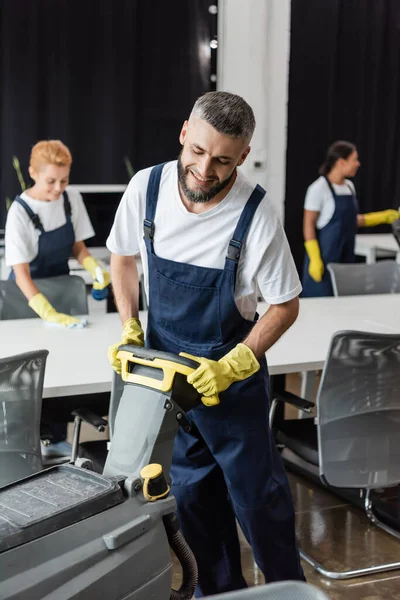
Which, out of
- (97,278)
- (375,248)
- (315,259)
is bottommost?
(375,248)

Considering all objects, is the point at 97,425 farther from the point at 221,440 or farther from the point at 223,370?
the point at 223,370

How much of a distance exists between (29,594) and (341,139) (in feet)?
19.2

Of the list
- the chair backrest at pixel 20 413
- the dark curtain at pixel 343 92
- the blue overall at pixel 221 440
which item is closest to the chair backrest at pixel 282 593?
the blue overall at pixel 221 440

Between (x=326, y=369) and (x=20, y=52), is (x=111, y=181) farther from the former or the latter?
(x=326, y=369)

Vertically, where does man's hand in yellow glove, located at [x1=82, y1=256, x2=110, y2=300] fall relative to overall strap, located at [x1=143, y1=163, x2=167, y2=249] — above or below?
below

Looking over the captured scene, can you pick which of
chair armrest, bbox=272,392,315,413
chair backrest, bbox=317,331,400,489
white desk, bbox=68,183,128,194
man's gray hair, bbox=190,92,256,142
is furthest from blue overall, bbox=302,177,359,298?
man's gray hair, bbox=190,92,256,142

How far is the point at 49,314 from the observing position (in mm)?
3293

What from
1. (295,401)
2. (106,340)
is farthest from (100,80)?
(295,401)

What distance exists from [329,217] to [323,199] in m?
0.12

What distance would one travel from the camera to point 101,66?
5566 mm

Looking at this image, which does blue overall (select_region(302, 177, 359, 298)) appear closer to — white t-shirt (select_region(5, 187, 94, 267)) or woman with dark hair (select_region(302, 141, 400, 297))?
woman with dark hair (select_region(302, 141, 400, 297))

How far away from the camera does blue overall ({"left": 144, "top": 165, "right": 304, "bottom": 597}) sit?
6.81 ft

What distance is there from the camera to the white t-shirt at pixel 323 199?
513 centimetres

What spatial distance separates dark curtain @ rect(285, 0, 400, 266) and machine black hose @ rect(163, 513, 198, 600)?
201 inches
